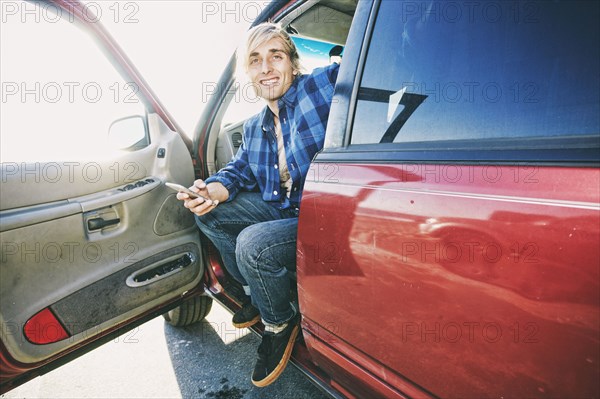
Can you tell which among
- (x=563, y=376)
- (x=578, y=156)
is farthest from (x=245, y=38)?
(x=563, y=376)

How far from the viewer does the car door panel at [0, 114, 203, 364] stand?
1.33 m

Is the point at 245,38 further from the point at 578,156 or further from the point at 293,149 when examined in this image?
the point at 578,156

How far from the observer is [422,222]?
32.6 inches

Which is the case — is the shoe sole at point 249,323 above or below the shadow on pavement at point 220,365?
above

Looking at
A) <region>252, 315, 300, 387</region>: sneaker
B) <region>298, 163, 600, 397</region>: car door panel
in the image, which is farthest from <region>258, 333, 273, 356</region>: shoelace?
<region>298, 163, 600, 397</region>: car door panel

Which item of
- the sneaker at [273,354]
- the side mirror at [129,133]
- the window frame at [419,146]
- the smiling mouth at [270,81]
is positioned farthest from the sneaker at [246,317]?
the smiling mouth at [270,81]

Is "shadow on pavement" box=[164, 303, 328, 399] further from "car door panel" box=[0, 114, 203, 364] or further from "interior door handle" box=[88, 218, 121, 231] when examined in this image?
"interior door handle" box=[88, 218, 121, 231]

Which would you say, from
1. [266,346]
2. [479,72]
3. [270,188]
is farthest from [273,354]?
[479,72]

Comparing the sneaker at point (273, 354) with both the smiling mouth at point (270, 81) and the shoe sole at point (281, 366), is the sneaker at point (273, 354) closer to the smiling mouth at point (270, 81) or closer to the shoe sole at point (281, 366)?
the shoe sole at point (281, 366)

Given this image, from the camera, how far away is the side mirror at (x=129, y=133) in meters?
1.82

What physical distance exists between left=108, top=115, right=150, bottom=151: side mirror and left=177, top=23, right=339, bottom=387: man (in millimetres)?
470

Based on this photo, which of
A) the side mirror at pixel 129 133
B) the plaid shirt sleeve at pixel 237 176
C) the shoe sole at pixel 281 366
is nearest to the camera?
the shoe sole at pixel 281 366

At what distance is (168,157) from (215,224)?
0.49m

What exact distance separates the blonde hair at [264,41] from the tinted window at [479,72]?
0.84m
